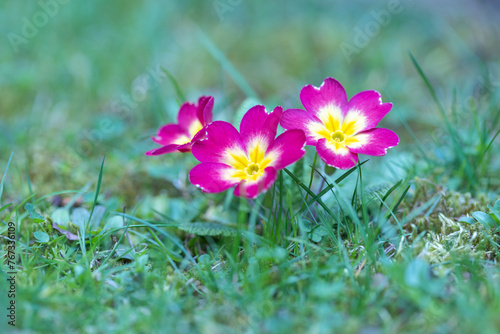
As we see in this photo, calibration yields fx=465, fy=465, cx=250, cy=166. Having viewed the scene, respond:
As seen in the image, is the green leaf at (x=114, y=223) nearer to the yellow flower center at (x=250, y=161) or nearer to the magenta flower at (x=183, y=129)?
the magenta flower at (x=183, y=129)

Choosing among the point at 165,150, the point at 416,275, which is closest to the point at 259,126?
the point at 165,150

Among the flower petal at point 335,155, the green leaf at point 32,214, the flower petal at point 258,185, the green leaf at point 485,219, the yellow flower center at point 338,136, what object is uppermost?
the yellow flower center at point 338,136

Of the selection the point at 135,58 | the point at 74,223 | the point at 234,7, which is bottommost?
the point at 74,223

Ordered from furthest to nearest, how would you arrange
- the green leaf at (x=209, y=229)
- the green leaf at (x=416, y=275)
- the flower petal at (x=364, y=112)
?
the green leaf at (x=209, y=229) → the flower petal at (x=364, y=112) → the green leaf at (x=416, y=275)

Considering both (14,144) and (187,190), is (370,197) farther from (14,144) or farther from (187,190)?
(14,144)

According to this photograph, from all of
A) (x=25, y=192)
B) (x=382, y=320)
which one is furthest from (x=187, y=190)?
(x=382, y=320)

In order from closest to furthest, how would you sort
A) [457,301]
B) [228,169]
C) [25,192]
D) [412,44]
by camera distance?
1. [457,301]
2. [228,169]
3. [25,192]
4. [412,44]

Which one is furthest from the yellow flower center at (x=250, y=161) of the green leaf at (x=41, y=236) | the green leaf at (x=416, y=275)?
the green leaf at (x=41, y=236)

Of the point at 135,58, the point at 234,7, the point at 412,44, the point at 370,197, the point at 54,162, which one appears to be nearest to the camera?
the point at 370,197

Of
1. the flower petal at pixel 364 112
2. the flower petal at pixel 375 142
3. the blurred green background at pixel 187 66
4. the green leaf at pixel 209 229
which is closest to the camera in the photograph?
the flower petal at pixel 375 142
